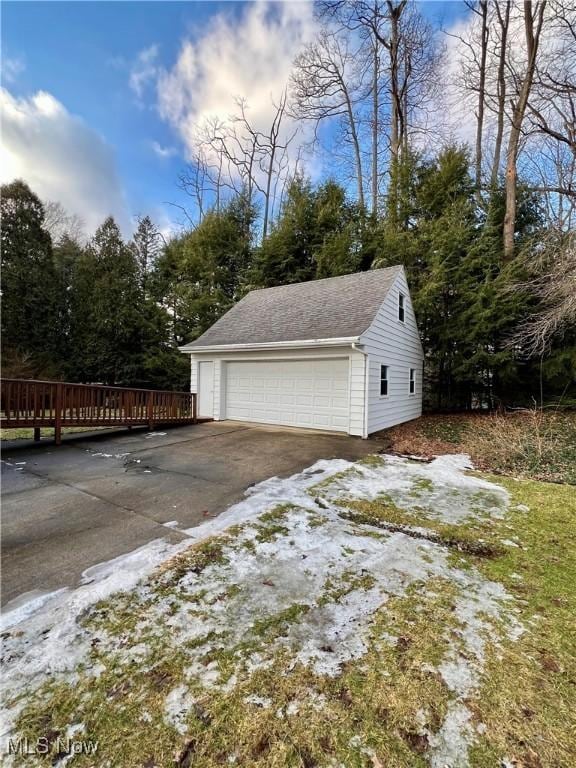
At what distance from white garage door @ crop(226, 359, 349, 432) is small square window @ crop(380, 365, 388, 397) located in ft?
4.09

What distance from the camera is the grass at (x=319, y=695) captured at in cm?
137

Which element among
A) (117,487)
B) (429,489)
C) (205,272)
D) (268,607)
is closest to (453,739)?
(268,607)

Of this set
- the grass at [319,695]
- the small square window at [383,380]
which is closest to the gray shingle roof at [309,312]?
the small square window at [383,380]

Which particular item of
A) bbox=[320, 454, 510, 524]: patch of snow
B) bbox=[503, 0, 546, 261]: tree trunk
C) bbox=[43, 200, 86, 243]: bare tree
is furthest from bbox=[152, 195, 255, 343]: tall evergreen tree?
bbox=[320, 454, 510, 524]: patch of snow

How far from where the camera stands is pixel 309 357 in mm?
9172

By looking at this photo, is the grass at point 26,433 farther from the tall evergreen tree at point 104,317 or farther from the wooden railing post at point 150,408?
the tall evergreen tree at point 104,317

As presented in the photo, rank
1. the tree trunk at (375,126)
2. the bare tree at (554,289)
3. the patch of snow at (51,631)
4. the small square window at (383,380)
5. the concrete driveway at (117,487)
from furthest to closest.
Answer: the tree trunk at (375,126), the small square window at (383,380), the bare tree at (554,289), the concrete driveway at (117,487), the patch of snow at (51,631)

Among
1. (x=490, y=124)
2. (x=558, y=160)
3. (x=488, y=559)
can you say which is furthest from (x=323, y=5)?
(x=488, y=559)

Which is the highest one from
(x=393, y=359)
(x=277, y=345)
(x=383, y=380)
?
(x=277, y=345)

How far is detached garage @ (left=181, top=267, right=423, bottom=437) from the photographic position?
856cm

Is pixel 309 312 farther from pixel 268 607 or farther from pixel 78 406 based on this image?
pixel 268 607

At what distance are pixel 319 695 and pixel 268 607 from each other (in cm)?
66

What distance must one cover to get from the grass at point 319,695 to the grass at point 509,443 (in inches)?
160

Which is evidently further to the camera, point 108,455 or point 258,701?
point 108,455
